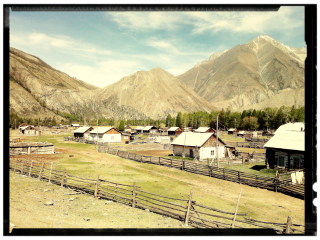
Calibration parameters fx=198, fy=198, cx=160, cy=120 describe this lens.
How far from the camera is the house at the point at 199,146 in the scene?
115ft

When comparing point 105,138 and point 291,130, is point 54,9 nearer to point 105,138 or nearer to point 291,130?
point 291,130

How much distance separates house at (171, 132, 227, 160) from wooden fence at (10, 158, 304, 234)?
20.7 meters

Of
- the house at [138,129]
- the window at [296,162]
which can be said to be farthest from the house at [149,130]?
the window at [296,162]

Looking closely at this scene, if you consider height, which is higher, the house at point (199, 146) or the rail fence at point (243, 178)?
the house at point (199, 146)

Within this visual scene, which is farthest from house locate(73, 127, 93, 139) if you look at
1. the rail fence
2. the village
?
the rail fence

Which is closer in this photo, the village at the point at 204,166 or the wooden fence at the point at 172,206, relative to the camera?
the wooden fence at the point at 172,206

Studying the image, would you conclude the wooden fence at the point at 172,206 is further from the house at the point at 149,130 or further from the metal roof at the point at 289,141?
the house at the point at 149,130

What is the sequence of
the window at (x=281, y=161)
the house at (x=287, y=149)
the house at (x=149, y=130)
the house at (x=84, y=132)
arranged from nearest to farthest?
the house at (x=287, y=149) < the window at (x=281, y=161) < the house at (x=84, y=132) < the house at (x=149, y=130)

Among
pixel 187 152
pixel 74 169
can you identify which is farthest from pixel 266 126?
pixel 74 169

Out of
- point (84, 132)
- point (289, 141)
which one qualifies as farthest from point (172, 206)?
point (84, 132)

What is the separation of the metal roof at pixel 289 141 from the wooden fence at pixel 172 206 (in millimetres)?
15566

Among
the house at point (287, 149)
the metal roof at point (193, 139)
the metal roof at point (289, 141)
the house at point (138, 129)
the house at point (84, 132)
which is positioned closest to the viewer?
the metal roof at point (289, 141)

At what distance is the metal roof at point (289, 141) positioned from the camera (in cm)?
2310

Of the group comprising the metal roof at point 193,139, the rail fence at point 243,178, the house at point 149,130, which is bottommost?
the rail fence at point 243,178
